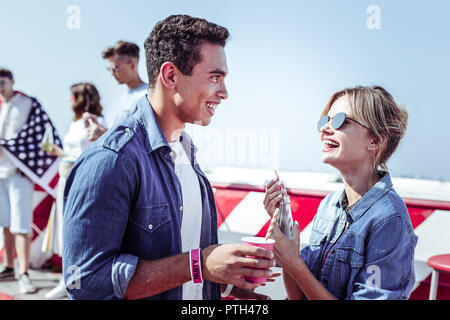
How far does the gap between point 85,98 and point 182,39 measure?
278 cm

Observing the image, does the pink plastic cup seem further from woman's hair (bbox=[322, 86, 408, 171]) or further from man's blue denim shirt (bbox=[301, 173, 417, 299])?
woman's hair (bbox=[322, 86, 408, 171])

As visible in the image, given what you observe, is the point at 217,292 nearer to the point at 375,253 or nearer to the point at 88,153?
the point at 375,253

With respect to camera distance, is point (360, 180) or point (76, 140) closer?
point (360, 180)

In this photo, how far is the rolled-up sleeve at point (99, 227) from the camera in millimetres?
1176

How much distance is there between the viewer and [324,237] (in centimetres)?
168

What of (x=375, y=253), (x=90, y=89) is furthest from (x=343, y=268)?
(x=90, y=89)

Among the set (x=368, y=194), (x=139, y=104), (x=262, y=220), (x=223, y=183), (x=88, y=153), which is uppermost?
(x=139, y=104)

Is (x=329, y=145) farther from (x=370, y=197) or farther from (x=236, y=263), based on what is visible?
(x=236, y=263)

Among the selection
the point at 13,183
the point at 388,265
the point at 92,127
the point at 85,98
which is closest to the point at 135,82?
the point at 92,127

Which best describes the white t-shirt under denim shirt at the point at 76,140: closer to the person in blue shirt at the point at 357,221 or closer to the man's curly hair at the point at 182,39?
the man's curly hair at the point at 182,39

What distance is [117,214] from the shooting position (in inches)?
47.0

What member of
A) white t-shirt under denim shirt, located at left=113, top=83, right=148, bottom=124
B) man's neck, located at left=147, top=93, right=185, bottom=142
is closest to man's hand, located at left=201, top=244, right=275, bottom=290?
man's neck, located at left=147, top=93, right=185, bottom=142

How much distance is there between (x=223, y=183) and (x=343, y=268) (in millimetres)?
2224

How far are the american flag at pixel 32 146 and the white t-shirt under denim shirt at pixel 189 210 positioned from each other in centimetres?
310
